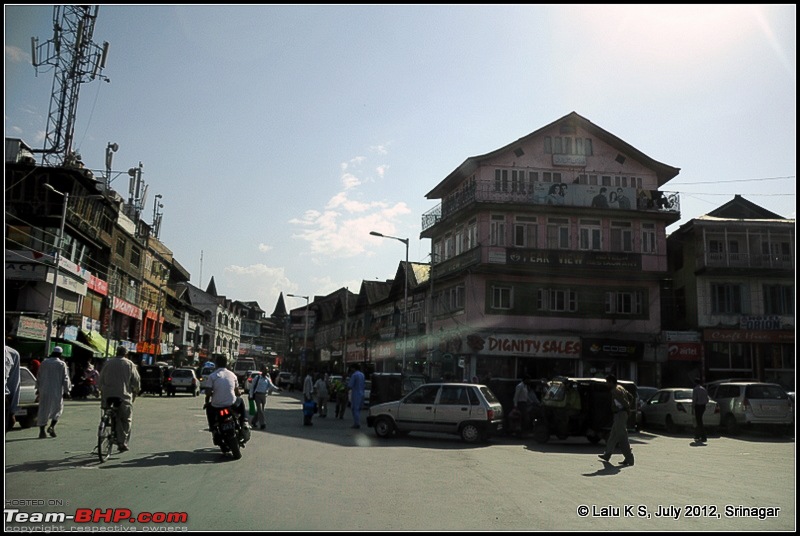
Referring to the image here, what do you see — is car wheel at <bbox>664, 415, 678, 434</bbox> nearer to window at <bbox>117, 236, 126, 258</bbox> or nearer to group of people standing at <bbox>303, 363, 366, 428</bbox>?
group of people standing at <bbox>303, 363, 366, 428</bbox>

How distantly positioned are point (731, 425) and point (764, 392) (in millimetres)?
1631

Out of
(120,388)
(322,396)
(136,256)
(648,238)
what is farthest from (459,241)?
(120,388)

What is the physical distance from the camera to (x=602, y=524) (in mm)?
7348

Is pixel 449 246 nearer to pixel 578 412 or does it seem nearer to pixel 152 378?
pixel 152 378

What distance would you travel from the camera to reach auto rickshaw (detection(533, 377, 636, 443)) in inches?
687

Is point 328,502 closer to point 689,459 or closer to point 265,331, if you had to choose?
point 689,459

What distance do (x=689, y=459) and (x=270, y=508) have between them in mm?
10940

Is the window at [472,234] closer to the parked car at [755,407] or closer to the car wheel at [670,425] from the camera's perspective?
the car wheel at [670,425]

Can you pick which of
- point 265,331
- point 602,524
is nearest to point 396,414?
point 602,524

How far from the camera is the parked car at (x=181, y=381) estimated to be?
38625mm

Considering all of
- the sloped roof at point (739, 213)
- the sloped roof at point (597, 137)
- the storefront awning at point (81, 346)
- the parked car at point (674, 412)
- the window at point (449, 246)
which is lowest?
the parked car at point (674, 412)

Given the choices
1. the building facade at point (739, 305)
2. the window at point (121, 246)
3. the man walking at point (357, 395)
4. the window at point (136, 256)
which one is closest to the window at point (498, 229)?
the building facade at point (739, 305)

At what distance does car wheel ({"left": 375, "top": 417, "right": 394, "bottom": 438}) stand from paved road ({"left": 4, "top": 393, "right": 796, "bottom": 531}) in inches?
67.1

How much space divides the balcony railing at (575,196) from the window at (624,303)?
5.07 meters
